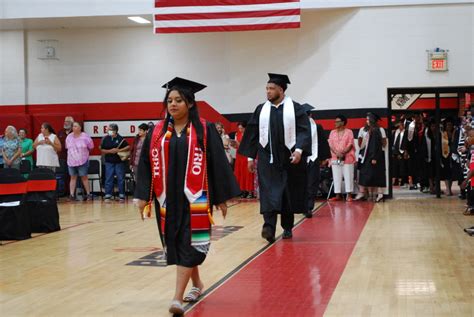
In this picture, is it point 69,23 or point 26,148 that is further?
point 69,23

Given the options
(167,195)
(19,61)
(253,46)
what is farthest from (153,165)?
(19,61)

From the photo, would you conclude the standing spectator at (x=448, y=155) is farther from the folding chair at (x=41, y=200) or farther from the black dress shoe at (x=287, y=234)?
the folding chair at (x=41, y=200)

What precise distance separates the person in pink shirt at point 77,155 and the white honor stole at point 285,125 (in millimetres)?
7737

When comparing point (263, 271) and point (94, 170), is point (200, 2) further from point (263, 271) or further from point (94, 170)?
point (263, 271)

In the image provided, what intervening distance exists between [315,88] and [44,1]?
597 cm

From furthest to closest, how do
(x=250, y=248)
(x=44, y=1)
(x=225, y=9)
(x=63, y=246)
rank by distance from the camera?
(x=44, y=1), (x=225, y=9), (x=63, y=246), (x=250, y=248)

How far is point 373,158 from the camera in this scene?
13.9 meters

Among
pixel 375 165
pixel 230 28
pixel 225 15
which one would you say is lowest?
pixel 375 165

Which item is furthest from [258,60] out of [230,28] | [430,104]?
[430,104]

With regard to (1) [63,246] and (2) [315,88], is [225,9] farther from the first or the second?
(1) [63,246]

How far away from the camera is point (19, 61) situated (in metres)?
16.6

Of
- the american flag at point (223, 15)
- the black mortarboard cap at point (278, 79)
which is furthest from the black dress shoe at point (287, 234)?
the american flag at point (223, 15)

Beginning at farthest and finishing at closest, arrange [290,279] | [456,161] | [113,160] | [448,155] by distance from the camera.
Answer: [113,160] < [448,155] < [456,161] < [290,279]

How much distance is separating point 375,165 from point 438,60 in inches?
98.1
